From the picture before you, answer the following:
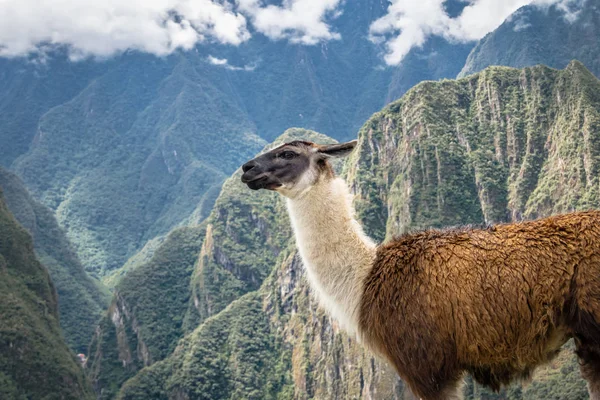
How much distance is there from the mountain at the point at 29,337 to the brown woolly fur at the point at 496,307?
54.7 m

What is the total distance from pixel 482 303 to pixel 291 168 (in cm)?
243

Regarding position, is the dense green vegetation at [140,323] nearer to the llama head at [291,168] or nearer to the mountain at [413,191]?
the mountain at [413,191]

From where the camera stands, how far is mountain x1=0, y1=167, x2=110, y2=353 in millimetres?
109438

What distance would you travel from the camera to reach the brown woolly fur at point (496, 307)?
4.48m

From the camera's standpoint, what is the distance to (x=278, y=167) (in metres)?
5.90

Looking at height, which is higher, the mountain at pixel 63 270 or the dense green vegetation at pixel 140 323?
the mountain at pixel 63 270

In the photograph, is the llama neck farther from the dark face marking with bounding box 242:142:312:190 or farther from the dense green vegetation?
the dense green vegetation

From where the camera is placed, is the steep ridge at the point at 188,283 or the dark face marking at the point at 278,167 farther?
the steep ridge at the point at 188,283

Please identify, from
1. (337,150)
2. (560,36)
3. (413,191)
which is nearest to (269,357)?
(413,191)

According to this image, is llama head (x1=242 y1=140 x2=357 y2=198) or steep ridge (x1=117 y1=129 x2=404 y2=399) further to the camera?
steep ridge (x1=117 y1=129 x2=404 y2=399)

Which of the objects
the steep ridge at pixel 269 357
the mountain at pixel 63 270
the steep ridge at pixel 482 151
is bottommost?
the steep ridge at pixel 269 357

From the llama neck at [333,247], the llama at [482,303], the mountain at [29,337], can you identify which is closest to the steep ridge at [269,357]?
the mountain at [29,337]

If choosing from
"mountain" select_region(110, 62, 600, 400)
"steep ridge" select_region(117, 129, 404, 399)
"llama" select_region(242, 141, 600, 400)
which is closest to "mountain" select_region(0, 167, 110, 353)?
"steep ridge" select_region(117, 129, 404, 399)

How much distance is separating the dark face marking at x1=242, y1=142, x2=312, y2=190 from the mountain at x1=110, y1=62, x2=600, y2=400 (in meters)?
60.2
